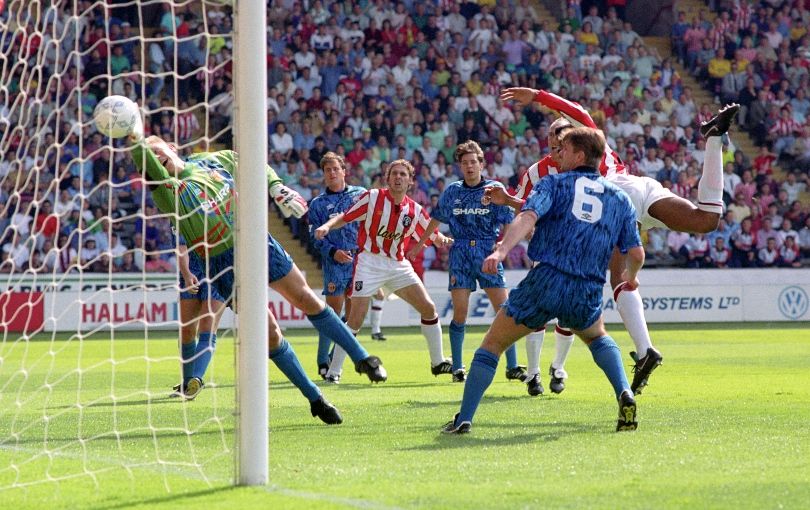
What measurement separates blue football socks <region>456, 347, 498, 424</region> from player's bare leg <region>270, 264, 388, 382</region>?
99 cm

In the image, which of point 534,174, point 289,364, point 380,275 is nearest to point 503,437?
point 289,364

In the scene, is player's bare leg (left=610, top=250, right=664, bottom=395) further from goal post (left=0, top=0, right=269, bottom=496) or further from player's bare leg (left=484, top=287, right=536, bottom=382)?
goal post (left=0, top=0, right=269, bottom=496)

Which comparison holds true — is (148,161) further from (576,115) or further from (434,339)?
(434,339)

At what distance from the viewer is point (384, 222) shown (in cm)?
1273

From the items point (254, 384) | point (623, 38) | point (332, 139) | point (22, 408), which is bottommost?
point (22, 408)

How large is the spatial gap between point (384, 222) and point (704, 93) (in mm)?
19714

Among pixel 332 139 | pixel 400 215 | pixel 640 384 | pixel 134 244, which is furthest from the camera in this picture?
pixel 332 139

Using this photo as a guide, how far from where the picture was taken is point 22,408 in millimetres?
9977

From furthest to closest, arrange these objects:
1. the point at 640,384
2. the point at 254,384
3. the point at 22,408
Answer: the point at 22,408, the point at 640,384, the point at 254,384

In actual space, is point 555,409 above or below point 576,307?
below

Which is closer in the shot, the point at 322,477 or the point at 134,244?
the point at 322,477

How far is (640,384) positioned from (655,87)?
70.4 feet

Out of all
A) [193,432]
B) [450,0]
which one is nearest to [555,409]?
[193,432]

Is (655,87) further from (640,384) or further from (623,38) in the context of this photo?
(640,384)
